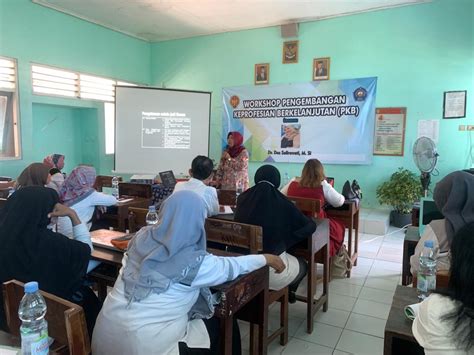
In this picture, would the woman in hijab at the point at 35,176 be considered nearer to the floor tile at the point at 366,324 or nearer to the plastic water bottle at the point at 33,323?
the plastic water bottle at the point at 33,323

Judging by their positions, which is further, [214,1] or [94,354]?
[214,1]

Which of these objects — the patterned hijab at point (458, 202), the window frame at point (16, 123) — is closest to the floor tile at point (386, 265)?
the patterned hijab at point (458, 202)

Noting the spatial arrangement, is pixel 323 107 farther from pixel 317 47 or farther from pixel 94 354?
pixel 94 354

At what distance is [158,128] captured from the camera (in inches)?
213

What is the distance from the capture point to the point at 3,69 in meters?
4.49

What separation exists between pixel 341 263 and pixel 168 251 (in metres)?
2.35

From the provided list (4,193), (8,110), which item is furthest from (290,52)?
(4,193)

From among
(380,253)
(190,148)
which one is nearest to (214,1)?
(190,148)

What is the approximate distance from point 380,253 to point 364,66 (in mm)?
2781

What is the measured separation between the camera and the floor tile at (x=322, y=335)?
2242mm

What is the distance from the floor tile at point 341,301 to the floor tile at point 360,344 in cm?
36

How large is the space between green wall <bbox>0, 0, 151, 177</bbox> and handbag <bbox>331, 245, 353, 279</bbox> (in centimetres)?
416

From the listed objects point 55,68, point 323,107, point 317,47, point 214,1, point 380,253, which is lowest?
point 380,253

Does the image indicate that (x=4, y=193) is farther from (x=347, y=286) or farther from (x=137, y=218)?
(x=347, y=286)
